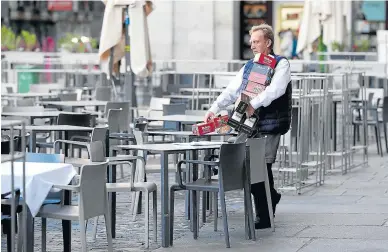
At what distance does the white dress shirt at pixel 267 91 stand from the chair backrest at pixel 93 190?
2.65m

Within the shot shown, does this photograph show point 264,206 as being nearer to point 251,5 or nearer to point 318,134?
point 318,134

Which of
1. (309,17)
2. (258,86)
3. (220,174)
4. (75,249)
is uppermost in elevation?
(309,17)

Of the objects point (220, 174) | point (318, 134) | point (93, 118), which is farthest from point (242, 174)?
point (318, 134)

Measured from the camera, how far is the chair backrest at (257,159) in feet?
35.1

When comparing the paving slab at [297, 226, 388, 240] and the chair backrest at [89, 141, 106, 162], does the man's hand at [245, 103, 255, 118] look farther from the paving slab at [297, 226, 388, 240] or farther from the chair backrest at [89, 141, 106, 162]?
the chair backrest at [89, 141, 106, 162]

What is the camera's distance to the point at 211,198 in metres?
12.2

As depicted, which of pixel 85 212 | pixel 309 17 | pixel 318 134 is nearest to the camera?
pixel 85 212

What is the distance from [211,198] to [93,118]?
232 centimetres

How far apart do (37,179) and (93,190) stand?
47cm

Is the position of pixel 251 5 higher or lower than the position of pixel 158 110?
higher

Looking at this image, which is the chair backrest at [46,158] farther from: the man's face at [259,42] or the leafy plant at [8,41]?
the leafy plant at [8,41]

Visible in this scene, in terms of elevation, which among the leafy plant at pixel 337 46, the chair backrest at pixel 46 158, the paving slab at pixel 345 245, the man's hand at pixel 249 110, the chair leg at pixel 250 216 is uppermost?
the leafy plant at pixel 337 46

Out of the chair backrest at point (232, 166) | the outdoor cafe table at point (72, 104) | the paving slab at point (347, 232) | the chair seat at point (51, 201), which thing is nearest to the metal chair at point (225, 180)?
the chair backrest at point (232, 166)

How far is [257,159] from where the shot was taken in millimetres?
10828
